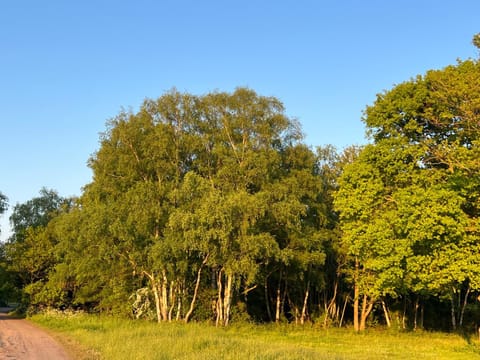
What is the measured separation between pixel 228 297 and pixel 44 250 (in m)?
24.8

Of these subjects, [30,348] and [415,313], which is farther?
[415,313]

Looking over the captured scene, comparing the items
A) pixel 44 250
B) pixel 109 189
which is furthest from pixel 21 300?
pixel 109 189

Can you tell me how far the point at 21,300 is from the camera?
46.8 metres

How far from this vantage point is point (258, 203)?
27625mm

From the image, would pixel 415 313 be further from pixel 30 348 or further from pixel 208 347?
pixel 30 348

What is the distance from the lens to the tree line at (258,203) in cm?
2511

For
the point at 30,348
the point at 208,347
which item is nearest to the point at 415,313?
the point at 208,347

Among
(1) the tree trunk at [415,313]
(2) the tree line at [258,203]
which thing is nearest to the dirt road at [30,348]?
(2) the tree line at [258,203]

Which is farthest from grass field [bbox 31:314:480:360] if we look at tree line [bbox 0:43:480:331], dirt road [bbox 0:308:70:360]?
tree line [bbox 0:43:480:331]

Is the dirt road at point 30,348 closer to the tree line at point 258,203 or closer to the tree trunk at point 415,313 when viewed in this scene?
the tree line at point 258,203

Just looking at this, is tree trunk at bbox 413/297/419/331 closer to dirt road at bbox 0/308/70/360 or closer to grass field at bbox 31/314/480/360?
grass field at bbox 31/314/480/360

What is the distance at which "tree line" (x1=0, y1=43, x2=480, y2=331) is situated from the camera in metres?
25.1

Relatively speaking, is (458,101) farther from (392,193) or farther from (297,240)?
(297,240)

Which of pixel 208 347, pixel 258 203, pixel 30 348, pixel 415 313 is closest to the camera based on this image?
pixel 208 347
